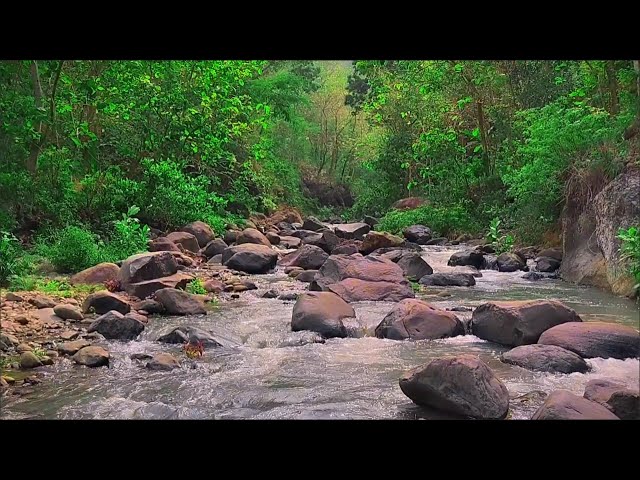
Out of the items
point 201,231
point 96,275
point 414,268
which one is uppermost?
point 201,231

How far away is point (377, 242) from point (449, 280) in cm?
346

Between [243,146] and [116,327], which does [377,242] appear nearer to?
[243,146]

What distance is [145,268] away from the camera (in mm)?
8219

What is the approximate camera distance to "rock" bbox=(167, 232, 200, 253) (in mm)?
11980

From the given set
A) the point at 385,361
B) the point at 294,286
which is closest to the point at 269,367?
the point at 385,361

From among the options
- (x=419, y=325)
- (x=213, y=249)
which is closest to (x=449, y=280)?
(x=419, y=325)

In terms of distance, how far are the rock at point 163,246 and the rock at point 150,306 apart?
149 inches

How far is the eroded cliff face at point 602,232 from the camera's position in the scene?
329 inches

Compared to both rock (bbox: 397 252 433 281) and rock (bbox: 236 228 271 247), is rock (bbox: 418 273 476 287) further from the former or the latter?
rock (bbox: 236 228 271 247)

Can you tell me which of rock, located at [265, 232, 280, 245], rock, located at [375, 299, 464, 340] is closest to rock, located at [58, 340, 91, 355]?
rock, located at [375, 299, 464, 340]

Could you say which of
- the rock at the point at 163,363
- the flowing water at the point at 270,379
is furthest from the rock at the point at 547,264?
the rock at the point at 163,363

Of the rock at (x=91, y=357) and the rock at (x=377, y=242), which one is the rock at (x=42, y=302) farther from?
the rock at (x=377, y=242)
